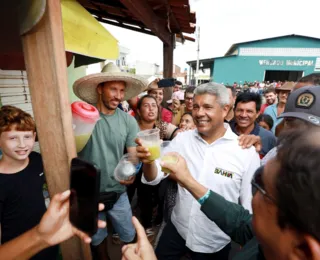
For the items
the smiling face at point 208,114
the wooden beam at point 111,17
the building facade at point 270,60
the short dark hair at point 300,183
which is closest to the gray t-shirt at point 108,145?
the smiling face at point 208,114

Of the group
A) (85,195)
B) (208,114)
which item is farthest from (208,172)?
(85,195)

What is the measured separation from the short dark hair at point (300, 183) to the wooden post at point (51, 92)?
1.15 m

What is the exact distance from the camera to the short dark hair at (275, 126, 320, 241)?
1.80 ft

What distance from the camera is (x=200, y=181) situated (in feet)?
5.99

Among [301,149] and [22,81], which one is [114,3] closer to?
[22,81]

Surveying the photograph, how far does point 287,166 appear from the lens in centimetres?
63

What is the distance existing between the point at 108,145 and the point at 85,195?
50.4 inches

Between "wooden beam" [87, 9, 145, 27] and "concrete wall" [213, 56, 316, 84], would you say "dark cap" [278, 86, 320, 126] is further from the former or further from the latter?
"concrete wall" [213, 56, 316, 84]

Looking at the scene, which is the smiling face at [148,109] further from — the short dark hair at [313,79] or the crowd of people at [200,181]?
the short dark hair at [313,79]

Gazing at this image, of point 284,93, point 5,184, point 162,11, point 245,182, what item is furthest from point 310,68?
point 5,184

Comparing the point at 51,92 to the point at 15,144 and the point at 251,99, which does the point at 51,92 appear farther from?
the point at 251,99

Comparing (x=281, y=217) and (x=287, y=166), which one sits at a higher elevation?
(x=287, y=166)

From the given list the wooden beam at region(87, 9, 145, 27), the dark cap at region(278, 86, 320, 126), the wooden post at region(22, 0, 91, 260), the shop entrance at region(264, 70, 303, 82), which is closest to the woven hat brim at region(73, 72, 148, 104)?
the wooden post at region(22, 0, 91, 260)

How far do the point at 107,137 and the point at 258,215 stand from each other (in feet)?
5.78
